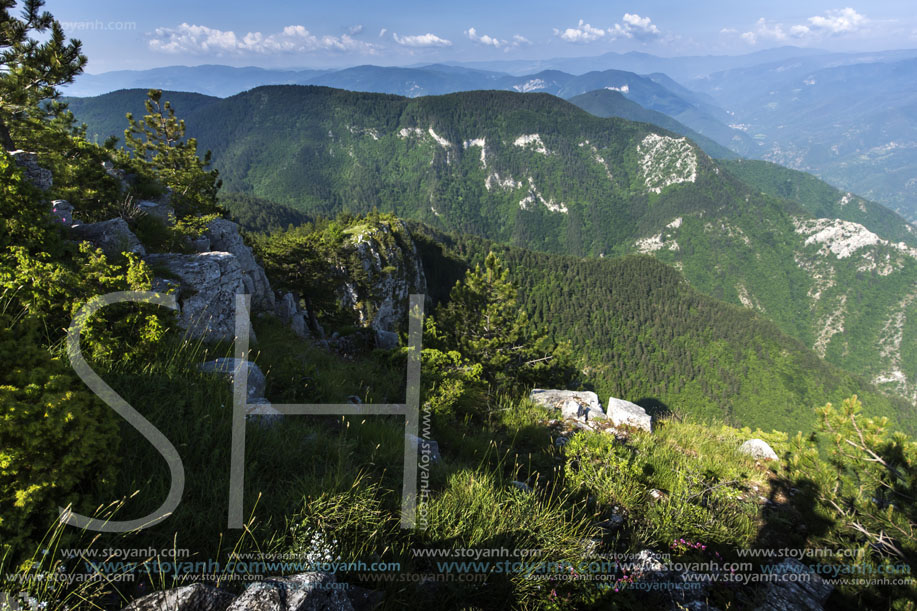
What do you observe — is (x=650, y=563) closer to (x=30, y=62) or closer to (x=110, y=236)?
(x=110, y=236)

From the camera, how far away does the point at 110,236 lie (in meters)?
7.52

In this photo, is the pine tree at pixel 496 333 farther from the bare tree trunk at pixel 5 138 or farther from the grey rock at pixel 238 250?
the bare tree trunk at pixel 5 138

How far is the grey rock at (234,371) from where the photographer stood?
495cm

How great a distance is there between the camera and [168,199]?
47.7ft

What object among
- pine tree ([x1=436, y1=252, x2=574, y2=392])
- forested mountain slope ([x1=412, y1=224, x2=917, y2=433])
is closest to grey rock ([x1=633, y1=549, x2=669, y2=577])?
pine tree ([x1=436, y1=252, x2=574, y2=392])

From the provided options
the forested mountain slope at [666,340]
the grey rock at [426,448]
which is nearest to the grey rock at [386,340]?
the grey rock at [426,448]

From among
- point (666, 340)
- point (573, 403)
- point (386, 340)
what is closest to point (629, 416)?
point (573, 403)

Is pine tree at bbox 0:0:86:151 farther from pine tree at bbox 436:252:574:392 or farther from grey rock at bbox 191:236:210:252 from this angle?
pine tree at bbox 436:252:574:392

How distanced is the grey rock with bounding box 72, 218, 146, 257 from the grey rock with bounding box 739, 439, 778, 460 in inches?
512

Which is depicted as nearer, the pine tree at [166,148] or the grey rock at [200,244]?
the grey rock at [200,244]

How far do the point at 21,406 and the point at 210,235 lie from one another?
13193 millimetres

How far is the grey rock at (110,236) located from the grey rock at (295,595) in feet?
→ 24.1

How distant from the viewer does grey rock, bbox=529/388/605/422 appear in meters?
9.47

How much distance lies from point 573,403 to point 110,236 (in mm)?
10864
